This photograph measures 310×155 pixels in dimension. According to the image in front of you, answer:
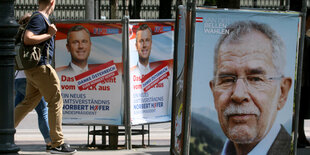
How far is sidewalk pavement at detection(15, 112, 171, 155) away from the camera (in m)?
7.43

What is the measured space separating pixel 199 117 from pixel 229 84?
370 mm

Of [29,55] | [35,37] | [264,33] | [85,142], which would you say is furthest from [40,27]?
[85,142]

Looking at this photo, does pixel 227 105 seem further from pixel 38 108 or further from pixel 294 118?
pixel 38 108

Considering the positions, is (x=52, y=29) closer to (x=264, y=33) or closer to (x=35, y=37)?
(x=35, y=37)

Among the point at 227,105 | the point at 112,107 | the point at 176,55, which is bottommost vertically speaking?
the point at 112,107

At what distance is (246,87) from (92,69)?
2811 mm

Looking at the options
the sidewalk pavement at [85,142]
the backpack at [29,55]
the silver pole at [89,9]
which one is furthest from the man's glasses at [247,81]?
the silver pole at [89,9]

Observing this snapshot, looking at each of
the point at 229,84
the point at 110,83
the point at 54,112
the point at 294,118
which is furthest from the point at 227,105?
the point at 110,83

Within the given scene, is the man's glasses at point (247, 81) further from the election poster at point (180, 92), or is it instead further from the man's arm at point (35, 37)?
the man's arm at point (35, 37)

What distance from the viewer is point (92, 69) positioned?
25.2ft

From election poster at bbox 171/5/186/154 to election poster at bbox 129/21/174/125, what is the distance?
203 cm

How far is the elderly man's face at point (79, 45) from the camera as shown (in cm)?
761

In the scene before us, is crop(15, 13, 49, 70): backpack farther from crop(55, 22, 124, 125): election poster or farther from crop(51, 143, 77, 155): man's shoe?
crop(55, 22, 124, 125): election poster

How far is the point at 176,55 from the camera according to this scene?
5.68 m
